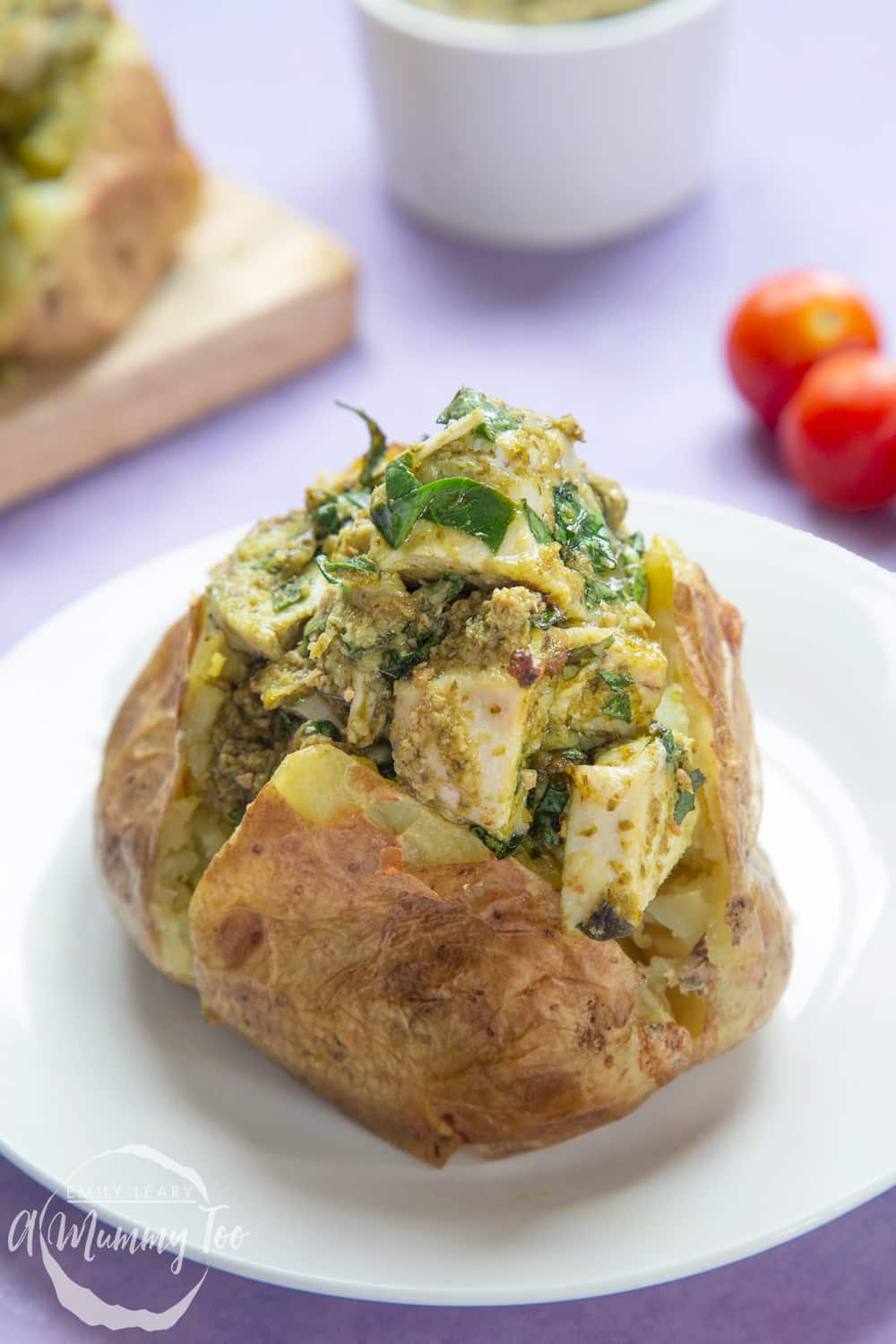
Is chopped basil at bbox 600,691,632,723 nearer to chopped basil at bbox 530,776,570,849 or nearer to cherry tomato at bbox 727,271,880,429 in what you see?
chopped basil at bbox 530,776,570,849

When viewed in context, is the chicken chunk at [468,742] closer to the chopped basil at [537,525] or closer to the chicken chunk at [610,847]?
the chicken chunk at [610,847]

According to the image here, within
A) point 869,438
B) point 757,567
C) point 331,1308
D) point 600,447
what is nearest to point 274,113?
point 600,447

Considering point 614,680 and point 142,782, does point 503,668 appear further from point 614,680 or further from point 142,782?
point 142,782

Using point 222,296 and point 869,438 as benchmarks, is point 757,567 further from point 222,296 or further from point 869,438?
point 222,296

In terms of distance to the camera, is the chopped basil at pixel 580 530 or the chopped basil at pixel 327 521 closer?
the chopped basil at pixel 580 530

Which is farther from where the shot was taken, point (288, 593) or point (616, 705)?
point (288, 593)

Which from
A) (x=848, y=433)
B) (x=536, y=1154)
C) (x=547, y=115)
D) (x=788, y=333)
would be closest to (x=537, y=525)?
(x=536, y=1154)

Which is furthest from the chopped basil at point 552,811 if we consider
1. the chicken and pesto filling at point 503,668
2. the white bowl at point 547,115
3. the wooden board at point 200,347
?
the white bowl at point 547,115

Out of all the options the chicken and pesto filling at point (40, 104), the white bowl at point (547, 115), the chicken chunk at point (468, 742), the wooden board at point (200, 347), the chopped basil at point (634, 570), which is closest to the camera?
the chicken chunk at point (468, 742)
